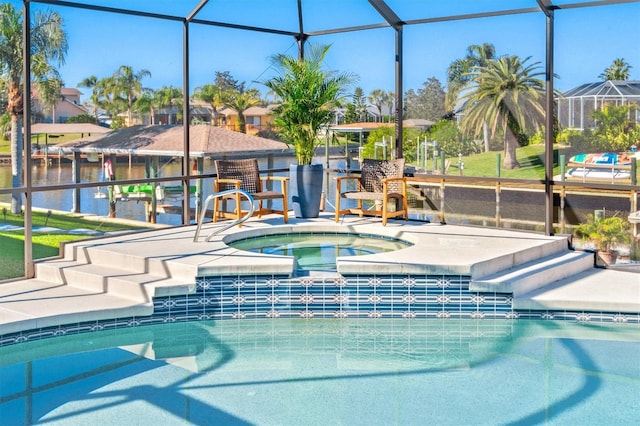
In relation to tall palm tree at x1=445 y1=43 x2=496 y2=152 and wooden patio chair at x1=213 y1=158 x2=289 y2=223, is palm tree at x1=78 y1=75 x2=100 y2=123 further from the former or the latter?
wooden patio chair at x1=213 y1=158 x2=289 y2=223

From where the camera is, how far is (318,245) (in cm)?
828

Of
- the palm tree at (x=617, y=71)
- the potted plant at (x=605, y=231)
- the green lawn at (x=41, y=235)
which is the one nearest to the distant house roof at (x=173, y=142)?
the green lawn at (x=41, y=235)

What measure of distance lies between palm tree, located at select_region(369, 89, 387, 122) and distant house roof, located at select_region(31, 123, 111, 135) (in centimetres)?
2089

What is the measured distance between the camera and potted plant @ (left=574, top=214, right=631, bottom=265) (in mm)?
10384

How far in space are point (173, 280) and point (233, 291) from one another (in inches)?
20.7

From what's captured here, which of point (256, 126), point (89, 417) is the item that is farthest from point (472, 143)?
point (89, 417)

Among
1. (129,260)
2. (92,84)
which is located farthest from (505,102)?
(92,84)

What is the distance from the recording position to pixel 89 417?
4227mm

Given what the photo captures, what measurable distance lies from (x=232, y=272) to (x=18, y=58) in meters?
31.9

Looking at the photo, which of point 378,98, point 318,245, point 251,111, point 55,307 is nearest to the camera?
point 55,307

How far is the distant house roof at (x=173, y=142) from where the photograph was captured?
20.1 m

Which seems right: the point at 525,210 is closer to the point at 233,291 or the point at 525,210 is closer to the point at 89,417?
the point at 233,291

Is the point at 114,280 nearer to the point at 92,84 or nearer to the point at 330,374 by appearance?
the point at 330,374

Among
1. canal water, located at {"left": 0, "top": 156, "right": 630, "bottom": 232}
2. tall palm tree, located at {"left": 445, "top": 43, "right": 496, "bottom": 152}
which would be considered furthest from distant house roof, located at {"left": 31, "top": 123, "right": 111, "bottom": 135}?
tall palm tree, located at {"left": 445, "top": 43, "right": 496, "bottom": 152}
